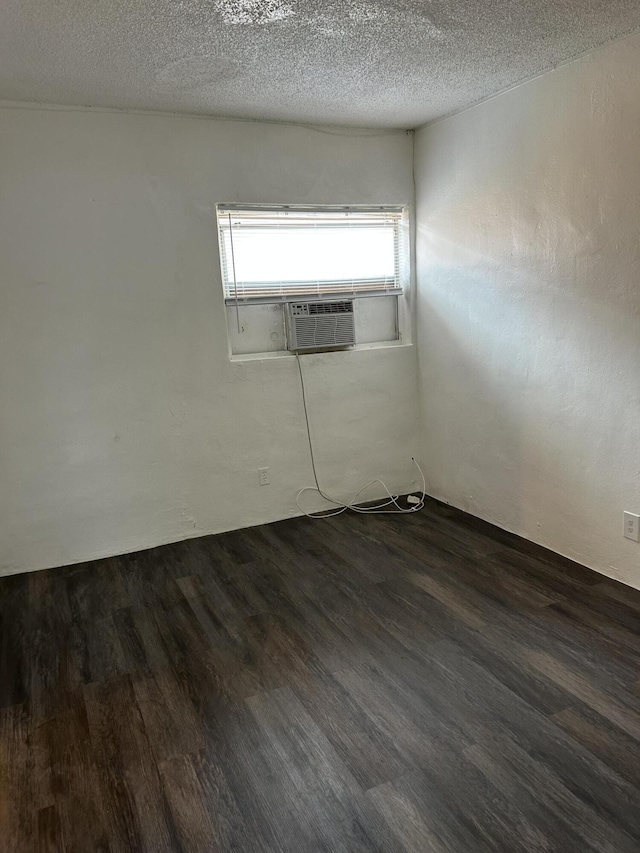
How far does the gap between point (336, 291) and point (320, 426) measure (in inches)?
35.3

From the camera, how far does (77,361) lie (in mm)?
Result: 3260

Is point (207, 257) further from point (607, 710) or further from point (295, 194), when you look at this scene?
point (607, 710)

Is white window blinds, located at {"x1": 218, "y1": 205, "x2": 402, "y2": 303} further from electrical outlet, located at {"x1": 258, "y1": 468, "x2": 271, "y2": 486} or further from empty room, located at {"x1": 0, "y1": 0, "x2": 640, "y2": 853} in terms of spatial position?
electrical outlet, located at {"x1": 258, "y1": 468, "x2": 271, "y2": 486}

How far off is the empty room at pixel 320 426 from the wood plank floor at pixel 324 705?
0.01 m

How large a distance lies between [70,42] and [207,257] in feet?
4.42

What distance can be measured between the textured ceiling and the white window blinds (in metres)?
0.64

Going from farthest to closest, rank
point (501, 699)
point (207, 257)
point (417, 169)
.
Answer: point (417, 169) → point (207, 257) → point (501, 699)

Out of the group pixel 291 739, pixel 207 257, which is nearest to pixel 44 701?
pixel 291 739

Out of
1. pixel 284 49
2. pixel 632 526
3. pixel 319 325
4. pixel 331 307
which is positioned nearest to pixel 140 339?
pixel 319 325

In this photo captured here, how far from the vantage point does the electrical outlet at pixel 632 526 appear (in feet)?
8.98

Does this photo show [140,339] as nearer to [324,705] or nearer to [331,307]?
[331,307]

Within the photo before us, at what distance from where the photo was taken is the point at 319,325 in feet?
12.5

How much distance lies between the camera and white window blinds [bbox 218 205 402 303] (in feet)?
11.9

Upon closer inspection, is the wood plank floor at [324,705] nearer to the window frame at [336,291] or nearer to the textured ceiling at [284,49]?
the window frame at [336,291]
